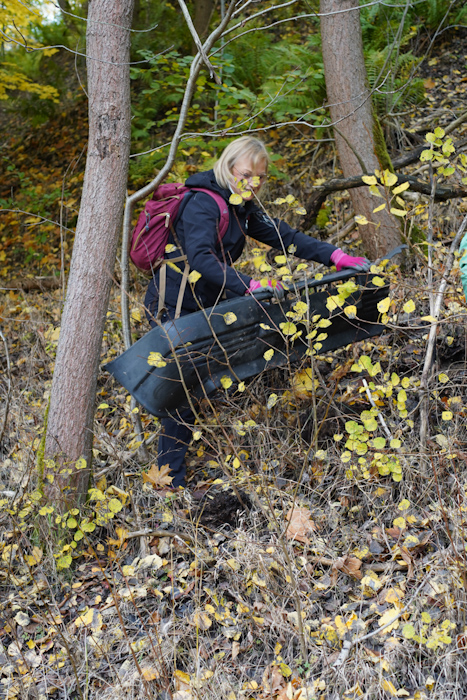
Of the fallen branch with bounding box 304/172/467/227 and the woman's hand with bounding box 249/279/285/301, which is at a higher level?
the fallen branch with bounding box 304/172/467/227

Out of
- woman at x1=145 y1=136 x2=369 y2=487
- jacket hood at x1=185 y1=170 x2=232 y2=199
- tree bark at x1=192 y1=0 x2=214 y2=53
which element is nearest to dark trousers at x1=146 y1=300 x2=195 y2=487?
woman at x1=145 y1=136 x2=369 y2=487

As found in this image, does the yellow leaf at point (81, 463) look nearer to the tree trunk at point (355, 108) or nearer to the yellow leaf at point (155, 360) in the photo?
the yellow leaf at point (155, 360)

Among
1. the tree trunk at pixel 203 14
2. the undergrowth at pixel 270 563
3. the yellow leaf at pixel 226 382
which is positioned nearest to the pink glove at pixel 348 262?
the undergrowth at pixel 270 563

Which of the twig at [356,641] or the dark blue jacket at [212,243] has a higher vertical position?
the dark blue jacket at [212,243]

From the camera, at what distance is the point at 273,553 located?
8.29 feet

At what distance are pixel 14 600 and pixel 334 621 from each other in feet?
5.67

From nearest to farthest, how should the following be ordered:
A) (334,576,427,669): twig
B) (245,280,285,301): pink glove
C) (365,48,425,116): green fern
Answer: (334,576,427,669): twig < (245,280,285,301): pink glove < (365,48,425,116): green fern

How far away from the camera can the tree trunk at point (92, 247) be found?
3.12 meters

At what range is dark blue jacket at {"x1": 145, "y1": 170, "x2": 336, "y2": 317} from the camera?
9.25ft

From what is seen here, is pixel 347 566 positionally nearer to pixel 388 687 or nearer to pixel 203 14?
pixel 388 687

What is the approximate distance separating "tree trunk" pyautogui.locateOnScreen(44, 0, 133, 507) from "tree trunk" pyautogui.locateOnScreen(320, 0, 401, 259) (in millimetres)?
Result: 1914

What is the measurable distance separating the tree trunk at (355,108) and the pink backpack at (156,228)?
178 cm

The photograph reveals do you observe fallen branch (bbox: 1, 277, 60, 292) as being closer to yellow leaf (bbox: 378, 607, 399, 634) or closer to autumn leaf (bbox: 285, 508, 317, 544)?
autumn leaf (bbox: 285, 508, 317, 544)

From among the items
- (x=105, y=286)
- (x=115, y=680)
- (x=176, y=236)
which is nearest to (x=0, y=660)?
(x=115, y=680)
